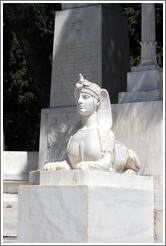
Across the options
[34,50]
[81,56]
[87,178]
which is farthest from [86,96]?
[34,50]

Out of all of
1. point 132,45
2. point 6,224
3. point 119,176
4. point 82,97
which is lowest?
point 6,224

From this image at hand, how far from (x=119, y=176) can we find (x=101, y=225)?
0.72m

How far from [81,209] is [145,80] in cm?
395

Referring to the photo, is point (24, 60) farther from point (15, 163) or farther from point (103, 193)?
point (103, 193)

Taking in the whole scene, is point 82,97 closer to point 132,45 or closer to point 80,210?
point 80,210

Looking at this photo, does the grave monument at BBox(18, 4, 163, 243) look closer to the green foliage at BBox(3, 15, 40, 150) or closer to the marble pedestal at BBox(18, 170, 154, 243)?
the marble pedestal at BBox(18, 170, 154, 243)

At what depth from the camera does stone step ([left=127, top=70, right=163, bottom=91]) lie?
1020 cm

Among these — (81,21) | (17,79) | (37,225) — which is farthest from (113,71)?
(17,79)

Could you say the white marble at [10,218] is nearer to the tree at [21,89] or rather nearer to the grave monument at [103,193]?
the grave monument at [103,193]

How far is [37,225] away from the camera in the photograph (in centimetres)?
727

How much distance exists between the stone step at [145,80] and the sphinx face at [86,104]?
2.63m

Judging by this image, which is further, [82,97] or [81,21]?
[81,21]

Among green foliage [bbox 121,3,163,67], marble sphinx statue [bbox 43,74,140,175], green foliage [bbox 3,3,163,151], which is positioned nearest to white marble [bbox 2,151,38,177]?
marble sphinx statue [bbox 43,74,140,175]

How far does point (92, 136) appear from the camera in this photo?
765cm
